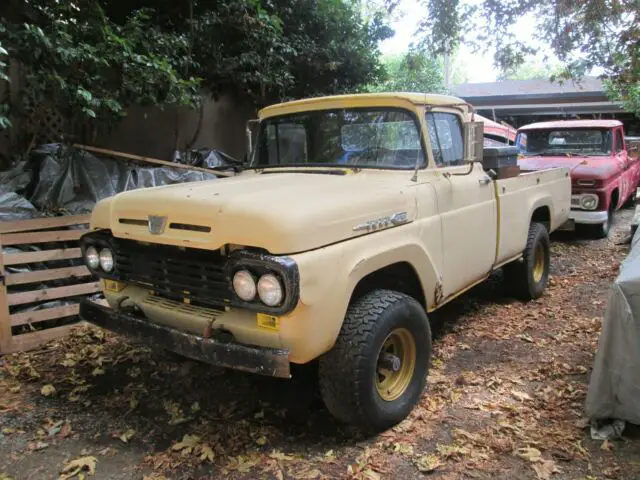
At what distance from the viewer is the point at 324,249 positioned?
102 inches

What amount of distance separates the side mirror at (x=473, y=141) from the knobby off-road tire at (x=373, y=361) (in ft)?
4.13

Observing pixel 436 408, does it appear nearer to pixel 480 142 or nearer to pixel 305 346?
pixel 305 346

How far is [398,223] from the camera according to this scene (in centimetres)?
316

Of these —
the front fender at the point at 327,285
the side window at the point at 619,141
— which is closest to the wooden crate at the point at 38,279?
the front fender at the point at 327,285

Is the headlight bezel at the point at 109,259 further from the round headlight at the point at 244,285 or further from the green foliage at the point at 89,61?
the green foliage at the point at 89,61

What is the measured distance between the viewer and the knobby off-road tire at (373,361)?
273cm

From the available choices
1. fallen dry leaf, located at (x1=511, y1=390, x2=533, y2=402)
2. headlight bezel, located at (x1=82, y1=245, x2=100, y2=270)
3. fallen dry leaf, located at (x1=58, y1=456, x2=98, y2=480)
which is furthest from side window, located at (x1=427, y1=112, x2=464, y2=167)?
fallen dry leaf, located at (x1=58, y1=456, x2=98, y2=480)

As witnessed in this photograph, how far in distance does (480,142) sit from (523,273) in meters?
2.08

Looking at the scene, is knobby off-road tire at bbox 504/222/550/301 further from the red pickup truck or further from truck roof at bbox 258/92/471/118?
the red pickup truck

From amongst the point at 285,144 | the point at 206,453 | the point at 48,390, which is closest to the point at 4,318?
the point at 48,390

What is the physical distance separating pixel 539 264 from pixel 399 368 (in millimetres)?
3193

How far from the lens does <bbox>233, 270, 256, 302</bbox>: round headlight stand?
8.19ft

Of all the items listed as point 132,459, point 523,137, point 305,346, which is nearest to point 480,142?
point 305,346

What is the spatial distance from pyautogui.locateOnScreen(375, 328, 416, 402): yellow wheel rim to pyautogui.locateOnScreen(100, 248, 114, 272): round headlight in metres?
1.80
